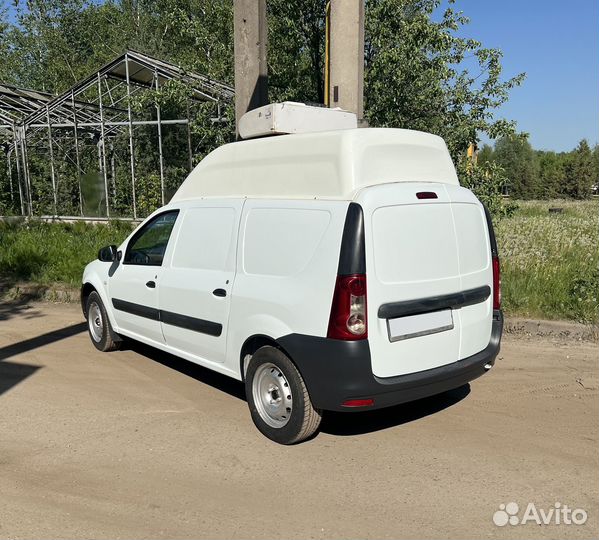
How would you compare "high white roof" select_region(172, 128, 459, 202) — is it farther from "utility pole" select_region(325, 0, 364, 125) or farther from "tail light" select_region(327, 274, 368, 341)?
"utility pole" select_region(325, 0, 364, 125)

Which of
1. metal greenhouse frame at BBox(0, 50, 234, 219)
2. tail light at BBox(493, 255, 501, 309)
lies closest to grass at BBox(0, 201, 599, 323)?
tail light at BBox(493, 255, 501, 309)

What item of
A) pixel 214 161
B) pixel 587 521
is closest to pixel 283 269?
pixel 214 161

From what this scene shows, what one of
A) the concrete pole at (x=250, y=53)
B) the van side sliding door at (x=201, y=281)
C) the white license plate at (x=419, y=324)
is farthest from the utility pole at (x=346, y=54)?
the white license plate at (x=419, y=324)

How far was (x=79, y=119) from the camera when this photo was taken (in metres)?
17.1

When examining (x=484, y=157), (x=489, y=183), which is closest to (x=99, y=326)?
(x=489, y=183)

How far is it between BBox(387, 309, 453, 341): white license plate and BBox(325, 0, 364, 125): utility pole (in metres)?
3.87

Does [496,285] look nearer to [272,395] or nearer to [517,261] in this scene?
[272,395]

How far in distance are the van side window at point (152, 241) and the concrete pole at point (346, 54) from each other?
294 centimetres

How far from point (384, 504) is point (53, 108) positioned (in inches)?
649

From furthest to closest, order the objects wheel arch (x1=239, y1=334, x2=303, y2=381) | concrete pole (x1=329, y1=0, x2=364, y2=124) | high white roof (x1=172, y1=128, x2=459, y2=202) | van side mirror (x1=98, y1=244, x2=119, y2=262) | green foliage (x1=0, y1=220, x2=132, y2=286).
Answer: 1. green foliage (x1=0, y1=220, x2=132, y2=286)
2. concrete pole (x1=329, y1=0, x2=364, y2=124)
3. van side mirror (x1=98, y1=244, x2=119, y2=262)
4. wheel arch (x1=239, y1=334, x2=303, y2=381)
5. high white roof (x1=172, y1=128, x2=459, y2=202)

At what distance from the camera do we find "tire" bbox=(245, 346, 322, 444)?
11.7ft

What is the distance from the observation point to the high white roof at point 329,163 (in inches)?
139

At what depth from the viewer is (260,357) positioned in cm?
378

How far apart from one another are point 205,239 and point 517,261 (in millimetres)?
5471
